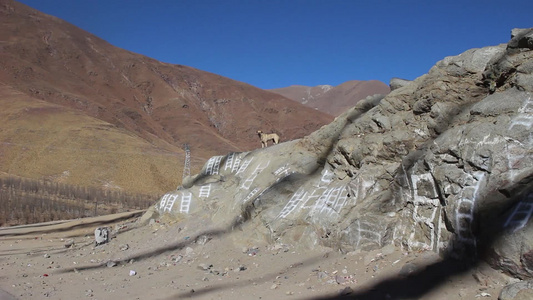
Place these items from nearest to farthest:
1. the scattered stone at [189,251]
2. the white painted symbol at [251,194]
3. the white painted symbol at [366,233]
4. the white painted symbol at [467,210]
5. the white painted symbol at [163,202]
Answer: the white painted symbol at [467,210]
the white painted symbol at [366,233]
the scattered stone at [189,251]
the white painted symbol at [251,194]
the white painted symbol at [163,202]

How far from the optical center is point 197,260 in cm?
1051

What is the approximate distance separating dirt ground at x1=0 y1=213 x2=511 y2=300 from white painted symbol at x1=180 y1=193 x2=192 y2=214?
0.47 meters

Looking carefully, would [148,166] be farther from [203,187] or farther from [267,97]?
[267,97]

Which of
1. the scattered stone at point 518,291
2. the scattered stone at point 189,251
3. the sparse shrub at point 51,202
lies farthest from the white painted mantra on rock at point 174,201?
the sparse shrub at point 51,202

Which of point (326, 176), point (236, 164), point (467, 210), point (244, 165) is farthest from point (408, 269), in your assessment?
point (236, 164)

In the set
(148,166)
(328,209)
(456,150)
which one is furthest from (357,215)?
(148,166)

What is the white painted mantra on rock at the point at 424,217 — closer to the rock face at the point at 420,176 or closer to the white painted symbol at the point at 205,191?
the rock face at the point at 420,176

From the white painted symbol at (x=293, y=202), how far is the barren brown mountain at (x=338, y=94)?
117 meters

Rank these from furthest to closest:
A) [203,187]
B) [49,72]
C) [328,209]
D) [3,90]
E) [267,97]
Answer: [267,97] < [49,72] < [3,90] < [203,187] < [328,209]

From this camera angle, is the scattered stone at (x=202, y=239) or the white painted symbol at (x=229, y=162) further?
the white painted symbol at (x=229, y=162)

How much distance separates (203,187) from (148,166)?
28.7 meters

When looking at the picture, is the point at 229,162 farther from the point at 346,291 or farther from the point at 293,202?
the point at 346,291

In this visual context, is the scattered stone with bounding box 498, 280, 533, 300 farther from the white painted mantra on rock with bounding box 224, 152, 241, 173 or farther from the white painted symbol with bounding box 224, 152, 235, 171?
the white painted symbol with bounding box 224, 152, 235, 171

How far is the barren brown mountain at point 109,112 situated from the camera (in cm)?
3978
